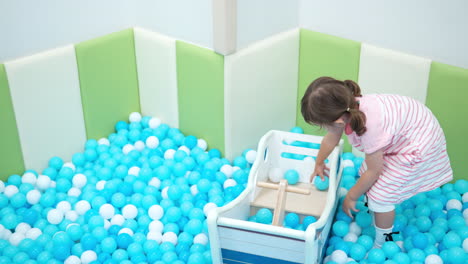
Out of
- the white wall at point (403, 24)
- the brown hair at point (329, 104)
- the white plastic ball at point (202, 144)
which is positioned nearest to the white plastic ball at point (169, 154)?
the white plastic ball at point (202, 144)

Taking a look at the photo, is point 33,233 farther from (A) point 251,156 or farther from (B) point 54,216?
(A) point 251,156

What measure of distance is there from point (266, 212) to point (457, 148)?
2.49 feet

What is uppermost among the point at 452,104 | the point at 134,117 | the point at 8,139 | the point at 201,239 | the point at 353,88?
the point at 353,88

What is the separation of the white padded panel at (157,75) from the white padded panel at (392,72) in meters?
0.78

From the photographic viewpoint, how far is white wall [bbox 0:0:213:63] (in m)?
2.12

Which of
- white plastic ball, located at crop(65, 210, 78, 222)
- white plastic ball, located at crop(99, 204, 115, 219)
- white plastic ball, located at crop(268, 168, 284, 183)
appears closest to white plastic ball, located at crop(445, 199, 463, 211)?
white plastic ball, located at crop(268, 168, 284, 183)

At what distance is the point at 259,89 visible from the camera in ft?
7.68

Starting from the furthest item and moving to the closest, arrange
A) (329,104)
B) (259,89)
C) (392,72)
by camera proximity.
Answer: (259,89), (392,72), (329,104)

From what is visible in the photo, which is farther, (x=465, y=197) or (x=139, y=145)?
(x=139, y=145)

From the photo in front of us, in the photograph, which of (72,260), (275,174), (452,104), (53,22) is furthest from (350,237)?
(53,22)

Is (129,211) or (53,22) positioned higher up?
(53,22)

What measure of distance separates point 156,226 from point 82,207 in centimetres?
29

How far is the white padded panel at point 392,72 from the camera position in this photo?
213cm

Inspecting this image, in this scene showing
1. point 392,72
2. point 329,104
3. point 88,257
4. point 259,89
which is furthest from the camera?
point 259,89
